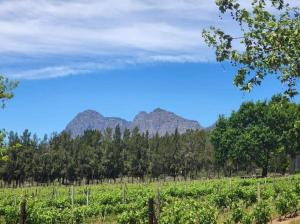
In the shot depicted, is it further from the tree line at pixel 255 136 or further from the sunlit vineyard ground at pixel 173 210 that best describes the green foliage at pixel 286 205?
the tree line at pixel 255 136

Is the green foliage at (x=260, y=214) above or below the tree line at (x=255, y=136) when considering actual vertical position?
below

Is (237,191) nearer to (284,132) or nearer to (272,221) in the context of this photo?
(272,221)

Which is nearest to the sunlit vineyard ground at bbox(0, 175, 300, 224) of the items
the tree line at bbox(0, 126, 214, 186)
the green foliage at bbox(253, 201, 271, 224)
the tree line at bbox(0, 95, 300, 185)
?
the green foliage at bbox(253, 201, 271, 224)

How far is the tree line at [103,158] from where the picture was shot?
336 feet

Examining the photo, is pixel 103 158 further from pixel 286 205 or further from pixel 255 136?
pixel 286 205

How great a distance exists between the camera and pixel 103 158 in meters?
110

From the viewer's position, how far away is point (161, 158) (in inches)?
4619

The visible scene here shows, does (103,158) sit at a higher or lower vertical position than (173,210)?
higher

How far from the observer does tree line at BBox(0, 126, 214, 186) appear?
102 metres

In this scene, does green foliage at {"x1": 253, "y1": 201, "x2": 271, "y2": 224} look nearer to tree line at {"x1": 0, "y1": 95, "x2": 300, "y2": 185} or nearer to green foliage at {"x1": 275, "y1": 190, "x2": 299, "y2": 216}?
green foliage at {"x1": 275, "y1": 190, "x2": 299, "y2": 216}

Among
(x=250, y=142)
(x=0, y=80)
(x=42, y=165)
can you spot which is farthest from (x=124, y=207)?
(x=42, y=165)

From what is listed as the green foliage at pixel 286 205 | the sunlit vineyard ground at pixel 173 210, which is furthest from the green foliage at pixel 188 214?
the green foliage at pixel 286 205

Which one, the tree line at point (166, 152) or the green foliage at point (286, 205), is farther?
the tree line at point (166, 152)

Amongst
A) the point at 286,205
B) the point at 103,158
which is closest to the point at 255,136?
the point at 103,158
